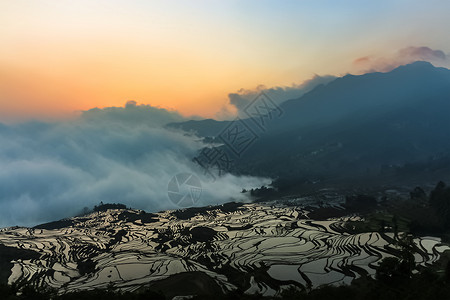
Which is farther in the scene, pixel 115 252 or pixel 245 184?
pixel 245 184

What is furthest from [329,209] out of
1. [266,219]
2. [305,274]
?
[305,274]

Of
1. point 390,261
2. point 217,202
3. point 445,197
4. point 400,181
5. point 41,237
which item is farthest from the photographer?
point 217,202

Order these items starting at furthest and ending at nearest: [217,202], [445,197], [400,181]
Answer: [217,202], [400,181], [445,197]

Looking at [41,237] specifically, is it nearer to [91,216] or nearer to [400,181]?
[91,216]

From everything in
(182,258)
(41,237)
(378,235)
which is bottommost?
(378,235)

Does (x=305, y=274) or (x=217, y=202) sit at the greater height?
(x=217, y=202)

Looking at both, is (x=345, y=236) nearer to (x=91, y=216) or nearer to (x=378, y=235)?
(x=378, y=235)
